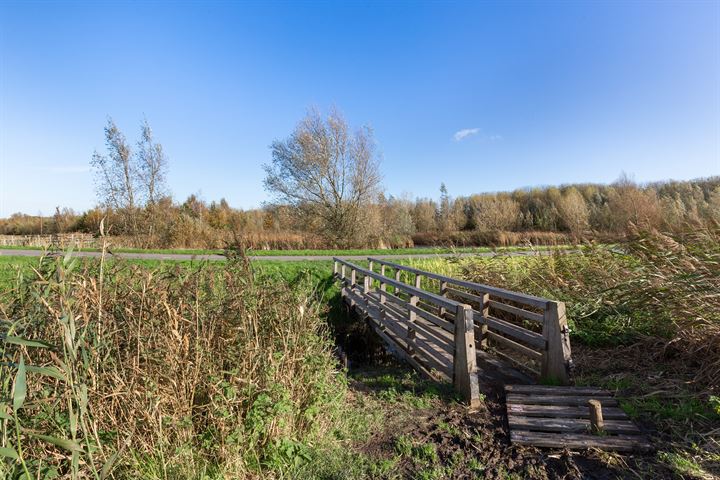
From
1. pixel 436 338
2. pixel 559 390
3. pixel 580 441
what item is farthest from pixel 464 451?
pixel 436 338

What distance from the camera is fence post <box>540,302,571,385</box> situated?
12.3 ft

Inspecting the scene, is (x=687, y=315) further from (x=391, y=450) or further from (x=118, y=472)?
(x=118, y=472)

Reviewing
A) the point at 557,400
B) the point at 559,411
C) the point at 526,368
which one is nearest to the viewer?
the point at 559,411

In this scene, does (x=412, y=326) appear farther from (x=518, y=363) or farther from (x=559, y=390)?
(x=559, y=390)

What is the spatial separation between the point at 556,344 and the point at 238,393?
10.5 ft

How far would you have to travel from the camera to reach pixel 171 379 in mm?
2510

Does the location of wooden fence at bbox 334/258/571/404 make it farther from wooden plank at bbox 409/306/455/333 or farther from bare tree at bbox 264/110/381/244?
bare tree at bbox 264/110/381/244

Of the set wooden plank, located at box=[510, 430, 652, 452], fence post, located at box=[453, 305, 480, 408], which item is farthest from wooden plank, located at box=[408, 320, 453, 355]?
wooden plank, located at box=[510, 430, 652, 452]

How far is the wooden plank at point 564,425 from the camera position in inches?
114

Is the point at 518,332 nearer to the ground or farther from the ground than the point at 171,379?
nearer to the ground

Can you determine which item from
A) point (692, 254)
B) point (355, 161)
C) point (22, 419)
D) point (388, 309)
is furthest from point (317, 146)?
point (22, 419)

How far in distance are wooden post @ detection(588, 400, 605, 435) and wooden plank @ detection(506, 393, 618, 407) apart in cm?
46

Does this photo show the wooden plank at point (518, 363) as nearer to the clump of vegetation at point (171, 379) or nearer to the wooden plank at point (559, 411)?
the wooden plank at point (559, 411)

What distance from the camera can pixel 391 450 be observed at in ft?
9.82
